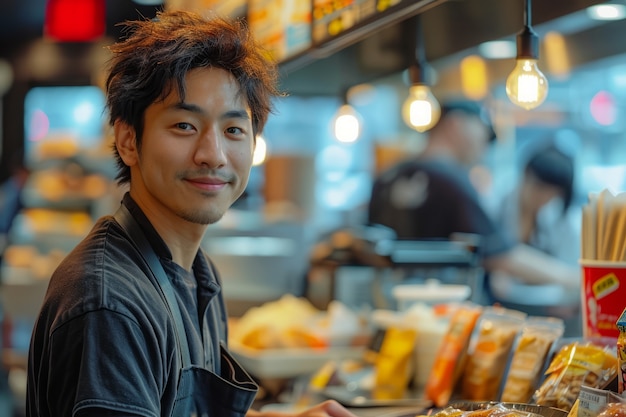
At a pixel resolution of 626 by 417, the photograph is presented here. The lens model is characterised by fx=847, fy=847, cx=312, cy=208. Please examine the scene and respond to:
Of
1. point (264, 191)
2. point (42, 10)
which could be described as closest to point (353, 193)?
point (264, 191)

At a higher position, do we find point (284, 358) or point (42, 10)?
point (42, 10)

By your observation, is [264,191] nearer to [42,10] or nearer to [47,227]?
[47,227]

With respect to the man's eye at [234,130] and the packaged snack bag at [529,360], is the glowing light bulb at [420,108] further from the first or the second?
the man's eye at [234,130]

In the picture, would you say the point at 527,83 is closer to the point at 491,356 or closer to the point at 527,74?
the point at 527,74

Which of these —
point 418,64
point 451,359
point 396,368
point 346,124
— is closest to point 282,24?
point 346,124

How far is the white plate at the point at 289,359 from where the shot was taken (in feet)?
11.3

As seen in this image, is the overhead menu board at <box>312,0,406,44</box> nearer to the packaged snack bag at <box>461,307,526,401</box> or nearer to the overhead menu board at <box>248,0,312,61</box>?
the overhead menu board at <box>248,0,312,61</box>

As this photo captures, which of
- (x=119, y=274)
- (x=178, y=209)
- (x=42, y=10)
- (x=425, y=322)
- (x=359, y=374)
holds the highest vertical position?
(x=42, y=10)

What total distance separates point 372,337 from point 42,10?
324 inches

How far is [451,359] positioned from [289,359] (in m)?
1.15

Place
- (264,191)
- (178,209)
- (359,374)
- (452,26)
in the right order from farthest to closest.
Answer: (264,191) < (359,374) < (452,26) < (178,209)

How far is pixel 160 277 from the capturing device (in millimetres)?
1884

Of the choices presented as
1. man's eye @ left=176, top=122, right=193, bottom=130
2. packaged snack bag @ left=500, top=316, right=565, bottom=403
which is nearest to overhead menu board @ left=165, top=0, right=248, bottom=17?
man's eye @ left=176, top=122, right=193, bottom=130

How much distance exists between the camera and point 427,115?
116 inches
